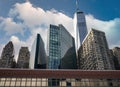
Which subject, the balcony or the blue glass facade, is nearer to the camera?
the balcony

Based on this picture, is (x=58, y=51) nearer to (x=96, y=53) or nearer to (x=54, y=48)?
(x=54, y=48)

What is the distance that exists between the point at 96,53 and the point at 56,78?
101m

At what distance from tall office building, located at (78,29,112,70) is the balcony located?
85734 mm

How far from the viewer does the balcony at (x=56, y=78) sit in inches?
1804

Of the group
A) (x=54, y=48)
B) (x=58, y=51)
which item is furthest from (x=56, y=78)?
(x=54, y=48)

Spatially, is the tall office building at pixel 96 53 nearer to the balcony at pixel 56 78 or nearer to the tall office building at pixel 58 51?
the tall office building at pixel 58 51

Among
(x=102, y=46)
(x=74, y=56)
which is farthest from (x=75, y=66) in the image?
(x=102, y=46)

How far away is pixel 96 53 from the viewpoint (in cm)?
14362

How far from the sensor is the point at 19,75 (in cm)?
4656

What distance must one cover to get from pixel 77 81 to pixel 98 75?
6706 millimetres

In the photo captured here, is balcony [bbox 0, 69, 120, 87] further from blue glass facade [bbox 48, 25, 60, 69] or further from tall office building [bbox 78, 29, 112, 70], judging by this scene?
blue glass facade [bbox 48, 25, 60, 69]

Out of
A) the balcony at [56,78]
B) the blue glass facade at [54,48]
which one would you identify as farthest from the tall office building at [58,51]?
the balcony at [56,78]

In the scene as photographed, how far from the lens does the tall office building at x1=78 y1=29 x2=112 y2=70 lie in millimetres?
138500

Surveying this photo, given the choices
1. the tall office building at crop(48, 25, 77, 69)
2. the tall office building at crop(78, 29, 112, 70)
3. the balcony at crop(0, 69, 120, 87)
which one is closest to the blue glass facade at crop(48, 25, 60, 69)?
the tall office building at crop(48, 25, 77, 69)
